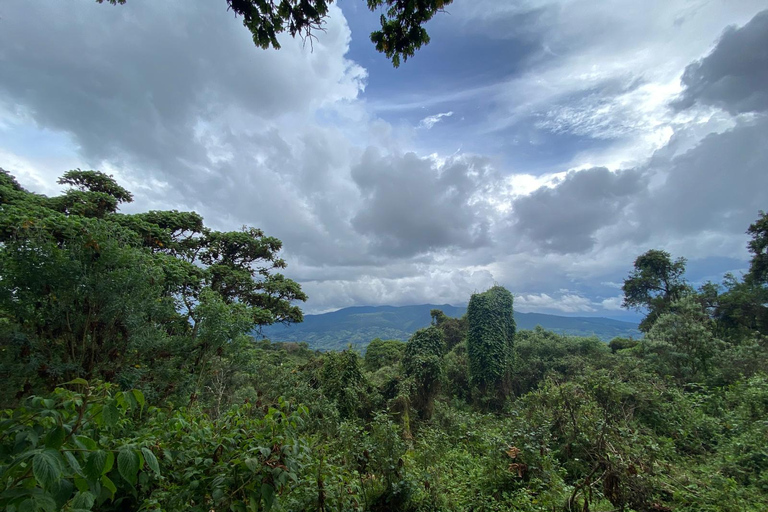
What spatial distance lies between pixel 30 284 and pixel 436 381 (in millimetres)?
13470

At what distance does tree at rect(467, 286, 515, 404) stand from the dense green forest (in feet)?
19.5

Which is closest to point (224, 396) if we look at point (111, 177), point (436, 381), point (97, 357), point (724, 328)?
point (97, 357)

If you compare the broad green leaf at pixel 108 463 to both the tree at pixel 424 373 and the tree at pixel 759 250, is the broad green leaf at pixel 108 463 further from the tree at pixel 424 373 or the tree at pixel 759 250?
the tree at pixel 759 250

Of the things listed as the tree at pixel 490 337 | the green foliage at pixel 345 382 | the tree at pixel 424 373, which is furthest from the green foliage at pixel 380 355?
the green foliage at pixel 345 382

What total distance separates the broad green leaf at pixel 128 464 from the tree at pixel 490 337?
1857 centimetres

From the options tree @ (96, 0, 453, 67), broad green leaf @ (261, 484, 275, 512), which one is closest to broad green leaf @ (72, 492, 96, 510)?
broad green leaf @ (261, 484, 275, 512)

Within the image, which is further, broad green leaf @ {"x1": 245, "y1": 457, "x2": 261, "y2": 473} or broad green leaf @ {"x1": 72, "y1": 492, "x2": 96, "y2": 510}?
broad green leaf @ {"x1": 245, "y1": 457, "x2": 261, "y2": 473}

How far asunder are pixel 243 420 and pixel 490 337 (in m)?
17.8

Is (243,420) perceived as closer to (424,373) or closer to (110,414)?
(110,414)

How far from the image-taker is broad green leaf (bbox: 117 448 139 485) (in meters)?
1.25

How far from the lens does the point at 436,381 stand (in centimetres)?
1424

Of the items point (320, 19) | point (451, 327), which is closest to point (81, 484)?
point (320, 19)

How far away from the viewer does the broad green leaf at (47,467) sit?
3.27ft

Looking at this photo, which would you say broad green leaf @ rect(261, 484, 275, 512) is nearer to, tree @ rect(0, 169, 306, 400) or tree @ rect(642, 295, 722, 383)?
tree @ rect(0, 169, 306, 400)
